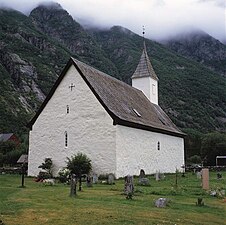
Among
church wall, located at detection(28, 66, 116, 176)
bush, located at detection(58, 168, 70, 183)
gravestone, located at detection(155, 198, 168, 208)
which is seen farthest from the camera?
church wall, located at detection(28, 66, 116, 176)

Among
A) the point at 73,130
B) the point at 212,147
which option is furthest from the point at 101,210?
the point at 212,147

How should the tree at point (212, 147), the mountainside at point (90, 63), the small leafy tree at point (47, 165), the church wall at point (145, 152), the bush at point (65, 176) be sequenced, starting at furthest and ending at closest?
the mountainside at point (90, 63) < the tree at point (212, 147) < the small leafy tree at point (47, 165) < the church wall at point (145, 152) < the bush at point (65, 176)

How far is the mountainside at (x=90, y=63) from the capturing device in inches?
3841

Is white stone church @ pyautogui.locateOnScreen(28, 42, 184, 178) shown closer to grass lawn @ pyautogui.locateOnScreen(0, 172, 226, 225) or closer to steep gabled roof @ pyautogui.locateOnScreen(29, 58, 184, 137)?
steep gabled roof @ pyautogui.locateOnScreen(29, 58, 184, 137)

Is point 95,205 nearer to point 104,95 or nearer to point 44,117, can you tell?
point 104,95

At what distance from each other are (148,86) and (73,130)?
18426mm

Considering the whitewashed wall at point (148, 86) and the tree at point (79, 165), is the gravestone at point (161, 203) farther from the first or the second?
the whitewashed wall at point (148, 86)

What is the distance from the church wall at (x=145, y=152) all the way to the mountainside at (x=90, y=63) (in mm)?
54105

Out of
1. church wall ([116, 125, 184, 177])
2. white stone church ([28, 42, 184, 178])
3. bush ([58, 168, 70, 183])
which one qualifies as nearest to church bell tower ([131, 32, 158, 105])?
church wall ([116, 125, 184, 177])

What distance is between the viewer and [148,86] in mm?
47812

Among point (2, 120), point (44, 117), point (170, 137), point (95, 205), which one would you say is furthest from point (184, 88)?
point (95, 205)

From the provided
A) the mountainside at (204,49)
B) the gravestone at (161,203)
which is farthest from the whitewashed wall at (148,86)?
the mountainside at (204,49)

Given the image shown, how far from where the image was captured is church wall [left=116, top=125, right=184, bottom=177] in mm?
30312

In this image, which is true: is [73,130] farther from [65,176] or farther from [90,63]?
[90,63]
